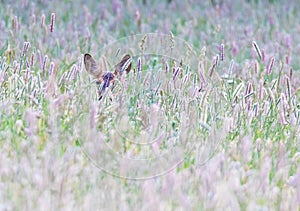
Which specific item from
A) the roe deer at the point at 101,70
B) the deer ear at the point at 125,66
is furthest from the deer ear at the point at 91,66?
the deer ear at the point at 125,66

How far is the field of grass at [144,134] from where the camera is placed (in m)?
3.15

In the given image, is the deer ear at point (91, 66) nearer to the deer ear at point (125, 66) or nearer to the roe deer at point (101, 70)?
the roe deer at point (101, 70)

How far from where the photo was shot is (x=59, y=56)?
218 inches

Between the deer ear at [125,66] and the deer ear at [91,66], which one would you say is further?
the deer ear at [91,66]

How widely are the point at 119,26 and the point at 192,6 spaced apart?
3.79 ft

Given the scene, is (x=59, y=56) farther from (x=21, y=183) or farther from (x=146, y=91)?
(x=21, y=183)

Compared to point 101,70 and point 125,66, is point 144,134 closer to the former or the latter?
point 125,66

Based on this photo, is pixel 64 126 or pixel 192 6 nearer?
pixel 64 126

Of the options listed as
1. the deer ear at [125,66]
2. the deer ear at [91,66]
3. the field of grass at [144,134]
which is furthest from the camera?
the deer ear at [91,66]

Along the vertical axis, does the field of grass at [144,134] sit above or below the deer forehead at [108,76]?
below

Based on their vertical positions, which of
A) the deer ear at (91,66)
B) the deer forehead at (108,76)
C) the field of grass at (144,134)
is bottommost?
the field of grass at (144,134)

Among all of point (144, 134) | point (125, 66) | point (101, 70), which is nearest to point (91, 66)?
point (101, 70)

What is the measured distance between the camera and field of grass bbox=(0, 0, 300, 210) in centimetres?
315

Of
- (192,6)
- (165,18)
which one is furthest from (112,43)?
(192,6)
